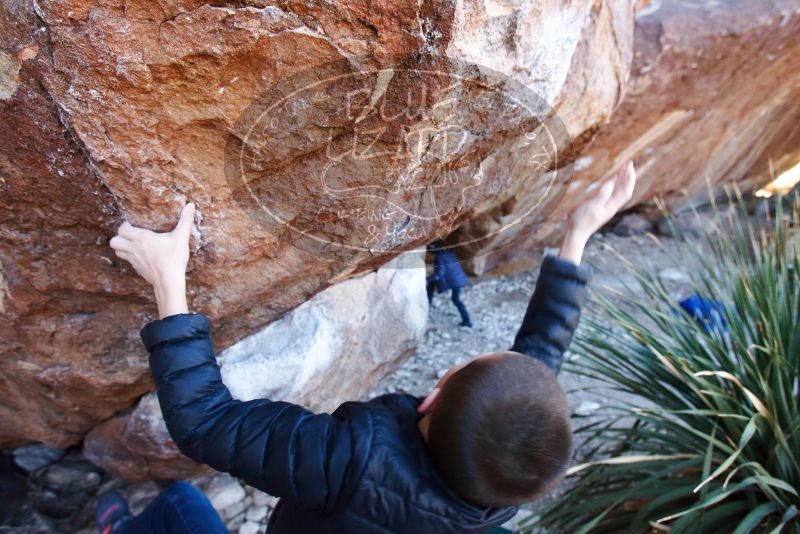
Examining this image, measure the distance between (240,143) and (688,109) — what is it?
2655 mm

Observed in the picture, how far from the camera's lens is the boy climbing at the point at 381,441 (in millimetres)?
856

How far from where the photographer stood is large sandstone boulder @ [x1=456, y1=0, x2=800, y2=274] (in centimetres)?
263

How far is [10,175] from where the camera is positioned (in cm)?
121

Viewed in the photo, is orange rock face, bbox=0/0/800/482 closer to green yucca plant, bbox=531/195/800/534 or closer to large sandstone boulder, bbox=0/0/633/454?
large sandstone boulder, bbox=0/0/633/454

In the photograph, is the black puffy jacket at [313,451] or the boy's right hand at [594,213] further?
the boy's right hand at [594,213]

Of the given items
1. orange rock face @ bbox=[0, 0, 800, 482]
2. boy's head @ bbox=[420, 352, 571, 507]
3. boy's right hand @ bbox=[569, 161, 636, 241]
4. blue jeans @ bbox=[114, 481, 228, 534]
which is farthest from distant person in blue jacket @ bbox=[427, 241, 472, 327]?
boy's head @ bbox=[420, 352, 571, 507]

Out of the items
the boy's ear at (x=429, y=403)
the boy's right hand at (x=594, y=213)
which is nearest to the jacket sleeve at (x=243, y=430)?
the boy's ear at (x=429, y=403)

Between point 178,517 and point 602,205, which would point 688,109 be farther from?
point 178,517

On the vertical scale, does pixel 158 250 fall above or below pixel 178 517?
above

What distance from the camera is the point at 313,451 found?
0.96 meters

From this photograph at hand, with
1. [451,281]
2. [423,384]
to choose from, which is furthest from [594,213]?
[451,281]

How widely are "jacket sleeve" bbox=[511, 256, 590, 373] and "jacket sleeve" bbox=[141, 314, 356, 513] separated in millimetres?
507

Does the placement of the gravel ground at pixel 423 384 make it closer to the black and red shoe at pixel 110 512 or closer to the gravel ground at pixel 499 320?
the gravel ground at pixel 499 320

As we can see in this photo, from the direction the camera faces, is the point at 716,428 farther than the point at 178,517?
Yes
